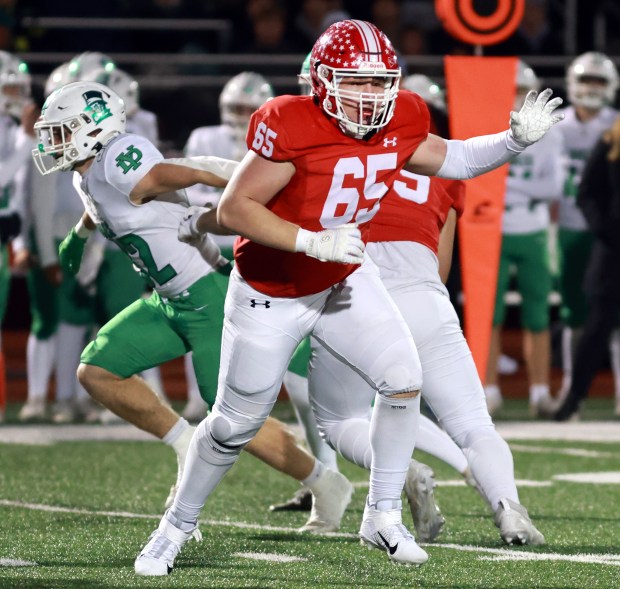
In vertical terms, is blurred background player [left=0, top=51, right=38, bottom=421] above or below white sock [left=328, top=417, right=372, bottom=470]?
below

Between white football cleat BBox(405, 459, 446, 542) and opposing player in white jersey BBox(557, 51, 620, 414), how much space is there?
4567 mm

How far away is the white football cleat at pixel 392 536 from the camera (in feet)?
13.6

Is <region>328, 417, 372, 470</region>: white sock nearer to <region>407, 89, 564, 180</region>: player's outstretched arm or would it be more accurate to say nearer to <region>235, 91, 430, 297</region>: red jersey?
<region>235, 91, 430, 297</region>: red jersey

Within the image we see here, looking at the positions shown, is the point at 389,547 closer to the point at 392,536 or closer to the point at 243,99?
the point at 392,536

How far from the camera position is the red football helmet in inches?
161

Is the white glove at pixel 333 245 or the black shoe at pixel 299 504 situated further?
the black shoe at pixel 299 504

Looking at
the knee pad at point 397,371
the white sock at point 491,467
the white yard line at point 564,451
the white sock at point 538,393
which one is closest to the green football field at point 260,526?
the white yard line at point 564,451

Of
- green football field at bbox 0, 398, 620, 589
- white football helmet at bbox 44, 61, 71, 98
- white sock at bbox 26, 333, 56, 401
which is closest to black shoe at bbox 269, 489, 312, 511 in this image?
green football field at bbox 0, 398, 620, 589

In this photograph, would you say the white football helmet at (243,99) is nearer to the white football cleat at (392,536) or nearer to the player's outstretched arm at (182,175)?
the player's outstretched arm at (182,175)

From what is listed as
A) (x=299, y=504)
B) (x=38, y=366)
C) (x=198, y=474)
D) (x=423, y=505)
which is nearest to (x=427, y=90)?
(x=299, y=504)

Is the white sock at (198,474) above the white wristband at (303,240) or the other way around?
the other way around

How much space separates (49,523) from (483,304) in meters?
3.28

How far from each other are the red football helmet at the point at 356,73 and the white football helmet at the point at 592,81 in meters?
5.31

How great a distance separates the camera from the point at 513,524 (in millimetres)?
4641
